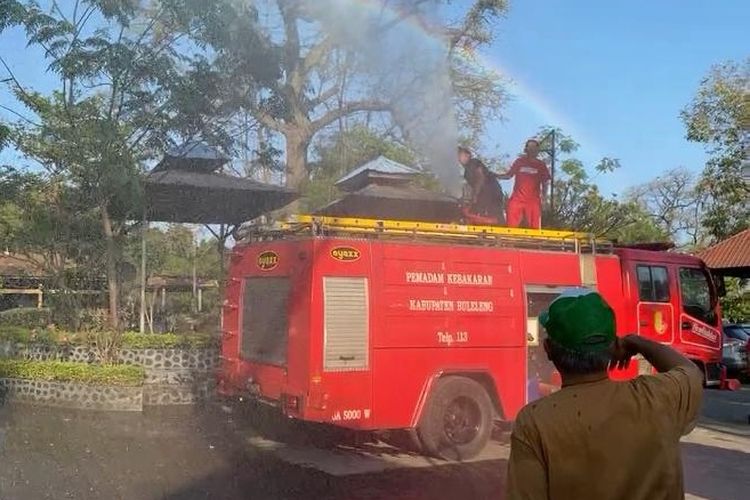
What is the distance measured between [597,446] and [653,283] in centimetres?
854

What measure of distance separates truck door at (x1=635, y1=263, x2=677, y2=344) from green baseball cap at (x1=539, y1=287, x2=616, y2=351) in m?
8.01

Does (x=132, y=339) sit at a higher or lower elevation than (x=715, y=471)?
higher

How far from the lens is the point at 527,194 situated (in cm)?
1066

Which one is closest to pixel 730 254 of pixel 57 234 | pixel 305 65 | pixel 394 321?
pixel 305 65

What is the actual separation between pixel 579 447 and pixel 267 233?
6713 millimetres

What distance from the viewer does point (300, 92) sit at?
16.6m

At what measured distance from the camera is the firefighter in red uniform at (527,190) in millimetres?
10539

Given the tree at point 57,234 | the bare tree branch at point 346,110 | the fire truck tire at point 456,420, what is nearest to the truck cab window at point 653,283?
the fire truck tire at point 456,420

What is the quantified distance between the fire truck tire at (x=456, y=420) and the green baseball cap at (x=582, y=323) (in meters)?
6.01

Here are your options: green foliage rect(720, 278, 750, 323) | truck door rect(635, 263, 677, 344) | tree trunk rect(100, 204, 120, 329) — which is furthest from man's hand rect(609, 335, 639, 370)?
green foliage rect(720, 278, 750, 323)

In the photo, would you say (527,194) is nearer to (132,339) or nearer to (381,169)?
(381,169)

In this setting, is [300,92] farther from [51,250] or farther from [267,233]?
[267,233]

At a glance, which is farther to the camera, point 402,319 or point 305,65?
point 305,65

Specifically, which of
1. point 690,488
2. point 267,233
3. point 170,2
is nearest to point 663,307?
point 690,488
